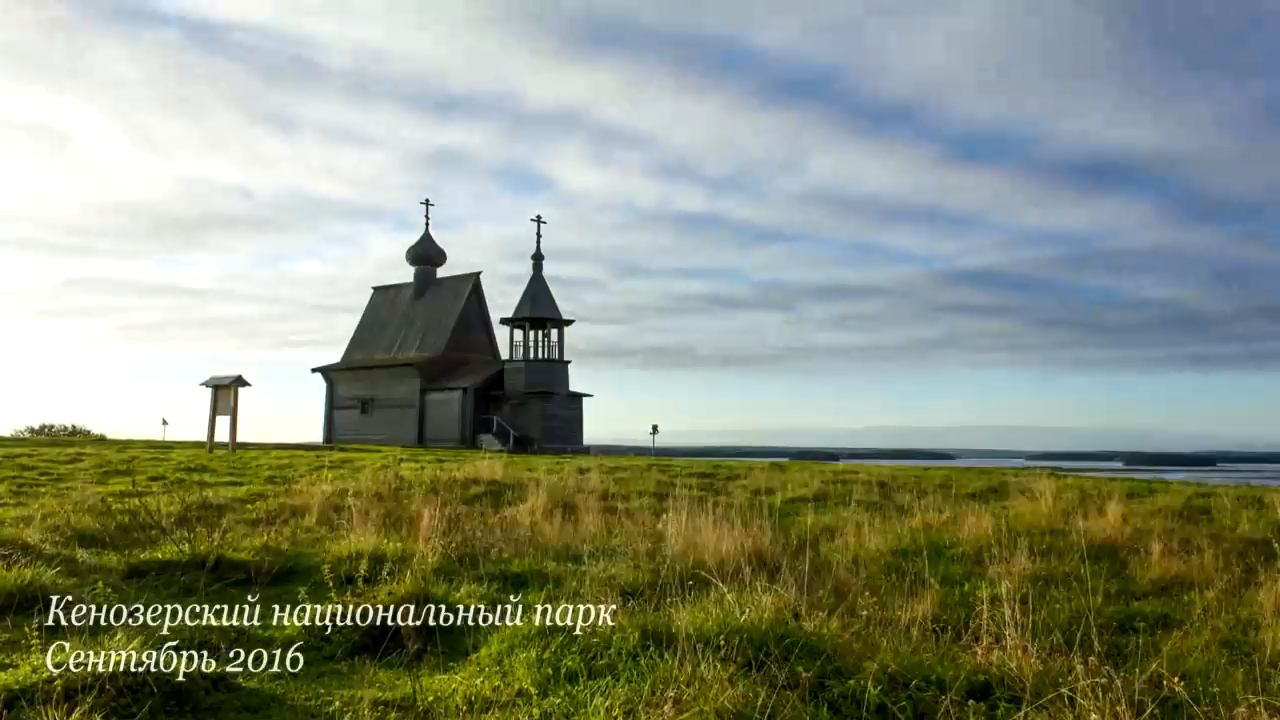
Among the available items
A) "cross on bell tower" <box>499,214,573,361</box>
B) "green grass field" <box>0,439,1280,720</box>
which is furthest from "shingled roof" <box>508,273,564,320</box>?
"green grass field" <box>0,439,1280,720</box>

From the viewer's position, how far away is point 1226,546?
10211 mm

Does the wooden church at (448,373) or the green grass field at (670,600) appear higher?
the wooden church at (448,373)

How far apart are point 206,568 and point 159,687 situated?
2921mm

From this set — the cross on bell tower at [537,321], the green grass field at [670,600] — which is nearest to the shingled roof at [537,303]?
the cross on bell tower at [537,321]

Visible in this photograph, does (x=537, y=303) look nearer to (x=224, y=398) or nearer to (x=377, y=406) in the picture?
(x=377, y=406)

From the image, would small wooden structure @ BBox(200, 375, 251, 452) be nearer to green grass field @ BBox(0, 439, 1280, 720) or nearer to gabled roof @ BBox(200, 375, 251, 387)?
gabled roof @ BBox(200, 375, 251, 387)

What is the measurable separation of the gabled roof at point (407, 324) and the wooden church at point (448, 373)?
2.5 inches

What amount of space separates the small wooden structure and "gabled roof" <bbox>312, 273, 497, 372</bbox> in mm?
11530

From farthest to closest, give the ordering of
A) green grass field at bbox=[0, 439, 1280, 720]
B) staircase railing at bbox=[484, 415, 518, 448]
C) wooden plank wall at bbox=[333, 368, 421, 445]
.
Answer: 1. wooden plank wall at bbox=[333, 368, 421, 445]
2. staircase railing at bbox=[484, 415, 518, 448]
3. green grass field at bbox=[0, 439, 1280, 720]

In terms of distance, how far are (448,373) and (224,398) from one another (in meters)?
12.8

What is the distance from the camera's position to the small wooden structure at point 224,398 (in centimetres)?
2567

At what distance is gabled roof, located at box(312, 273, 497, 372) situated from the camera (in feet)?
126

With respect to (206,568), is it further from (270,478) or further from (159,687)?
(270,478)

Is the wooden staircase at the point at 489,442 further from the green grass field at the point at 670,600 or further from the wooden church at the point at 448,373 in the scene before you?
the green grass field at the point at 670,600
